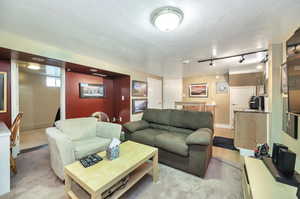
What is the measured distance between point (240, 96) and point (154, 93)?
3.39m

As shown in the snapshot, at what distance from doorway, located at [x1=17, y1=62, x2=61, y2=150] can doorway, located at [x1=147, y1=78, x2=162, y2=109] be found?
313 cm

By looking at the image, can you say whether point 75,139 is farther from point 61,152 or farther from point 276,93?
point 276,93

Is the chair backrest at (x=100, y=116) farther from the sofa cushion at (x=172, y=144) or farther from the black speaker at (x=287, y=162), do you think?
the black speaker at (x=287, y=162)

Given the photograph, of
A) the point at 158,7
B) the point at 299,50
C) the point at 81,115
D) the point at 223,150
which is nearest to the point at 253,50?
the point at 299,50

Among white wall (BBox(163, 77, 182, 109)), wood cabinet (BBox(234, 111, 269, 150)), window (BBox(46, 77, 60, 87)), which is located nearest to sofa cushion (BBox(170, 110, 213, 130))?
wood cabinet (BBox(234, 111, 269, 150))

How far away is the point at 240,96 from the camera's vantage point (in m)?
4.81

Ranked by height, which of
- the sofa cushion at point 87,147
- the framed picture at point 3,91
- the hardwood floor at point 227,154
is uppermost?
the framed picture at point 3,91

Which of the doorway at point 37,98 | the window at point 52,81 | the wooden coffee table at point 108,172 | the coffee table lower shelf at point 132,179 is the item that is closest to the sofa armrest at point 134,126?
the wooden coffee table at point 108,172

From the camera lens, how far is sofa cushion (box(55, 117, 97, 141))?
2223 millimetres

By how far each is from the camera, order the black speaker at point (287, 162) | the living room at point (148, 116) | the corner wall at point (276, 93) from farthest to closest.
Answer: the corner wall at point (276, 93)
the living room at point (148, 116)
the black speaker at point (287, 162)

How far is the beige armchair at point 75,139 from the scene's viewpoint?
5.69 ft

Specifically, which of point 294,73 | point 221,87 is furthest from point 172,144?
point 221,87

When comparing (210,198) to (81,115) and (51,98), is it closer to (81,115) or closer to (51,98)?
(81,115)

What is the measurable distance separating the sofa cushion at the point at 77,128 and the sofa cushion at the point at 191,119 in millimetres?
1776
